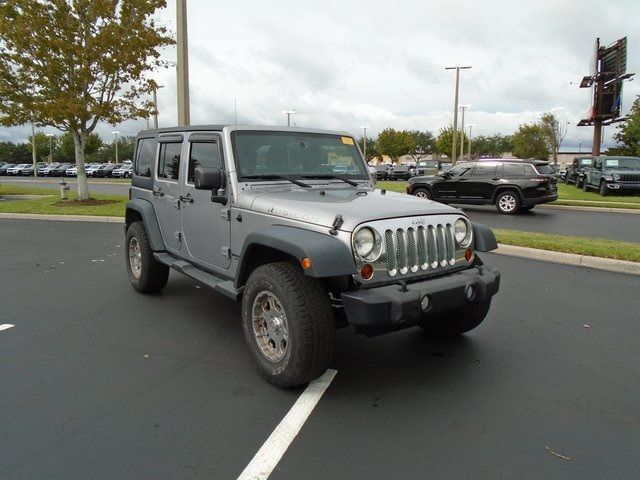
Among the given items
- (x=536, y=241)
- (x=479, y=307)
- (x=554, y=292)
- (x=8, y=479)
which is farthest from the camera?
(x=536, y=241)

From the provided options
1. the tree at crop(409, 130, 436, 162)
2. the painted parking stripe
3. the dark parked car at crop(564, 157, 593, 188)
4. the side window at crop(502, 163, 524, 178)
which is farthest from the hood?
the tree at crop(409, 130, 436, 162)

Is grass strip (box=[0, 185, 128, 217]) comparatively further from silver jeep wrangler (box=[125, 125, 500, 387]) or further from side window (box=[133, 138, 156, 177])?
silver jeep wrangler (box=[125, 125, 500, 387])

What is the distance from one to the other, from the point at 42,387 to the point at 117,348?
761 mm

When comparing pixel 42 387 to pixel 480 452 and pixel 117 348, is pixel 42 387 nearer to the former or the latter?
pixel 117 348

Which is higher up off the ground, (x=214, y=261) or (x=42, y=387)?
(x=214, y=261)

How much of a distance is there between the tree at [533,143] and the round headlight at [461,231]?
213 feet

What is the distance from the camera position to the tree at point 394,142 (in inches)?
2872

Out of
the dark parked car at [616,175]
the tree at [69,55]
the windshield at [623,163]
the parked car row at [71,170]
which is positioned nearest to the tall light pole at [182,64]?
the tree at [69,55]

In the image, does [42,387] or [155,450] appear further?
[42,387]

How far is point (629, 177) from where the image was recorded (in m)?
20.3

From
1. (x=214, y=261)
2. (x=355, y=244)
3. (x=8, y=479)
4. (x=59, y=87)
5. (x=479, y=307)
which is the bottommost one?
(x=8, y=479)

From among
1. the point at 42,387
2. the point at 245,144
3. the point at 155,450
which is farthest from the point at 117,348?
the point at 245,144

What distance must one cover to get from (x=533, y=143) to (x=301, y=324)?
67805 millimetres

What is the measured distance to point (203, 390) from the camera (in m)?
3.41
